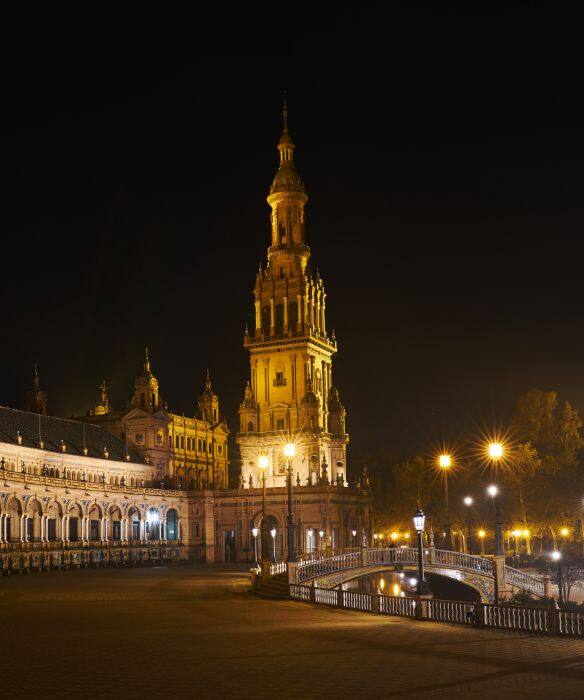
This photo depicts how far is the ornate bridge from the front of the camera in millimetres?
57531

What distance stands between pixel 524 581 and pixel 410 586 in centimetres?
1627

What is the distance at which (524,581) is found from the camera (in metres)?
70.2

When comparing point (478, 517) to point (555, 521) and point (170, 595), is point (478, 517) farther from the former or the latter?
point (170, 595)

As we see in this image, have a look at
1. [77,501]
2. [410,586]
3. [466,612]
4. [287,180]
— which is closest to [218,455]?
[287,180]

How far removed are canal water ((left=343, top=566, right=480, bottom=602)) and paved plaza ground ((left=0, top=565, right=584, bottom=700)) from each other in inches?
1770

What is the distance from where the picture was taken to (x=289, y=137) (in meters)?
131

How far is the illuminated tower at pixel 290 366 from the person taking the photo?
4614 inches

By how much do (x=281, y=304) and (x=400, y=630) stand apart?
95731 mm

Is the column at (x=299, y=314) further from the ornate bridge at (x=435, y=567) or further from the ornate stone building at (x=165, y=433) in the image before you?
the ornate bridge at (x=435, y=567)

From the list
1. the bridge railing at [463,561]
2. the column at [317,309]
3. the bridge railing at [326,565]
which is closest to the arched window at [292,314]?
the column at [317,309]

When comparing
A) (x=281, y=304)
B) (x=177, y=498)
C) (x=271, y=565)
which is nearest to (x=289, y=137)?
(x=281, y=304)

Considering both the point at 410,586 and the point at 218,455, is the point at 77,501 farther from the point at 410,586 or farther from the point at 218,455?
the point at 218,455

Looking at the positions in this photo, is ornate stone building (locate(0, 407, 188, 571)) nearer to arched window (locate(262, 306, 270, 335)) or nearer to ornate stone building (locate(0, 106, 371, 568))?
ornate stone building (locate(0, 106, 371, 568))

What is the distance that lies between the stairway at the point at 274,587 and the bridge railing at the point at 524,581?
25.9 metres
